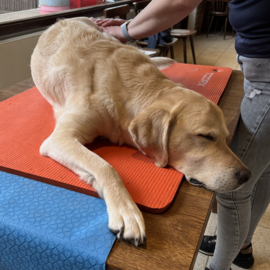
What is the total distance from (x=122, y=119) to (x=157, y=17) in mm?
693

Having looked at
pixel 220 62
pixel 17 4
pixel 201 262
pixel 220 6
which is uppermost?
pixel 220 6

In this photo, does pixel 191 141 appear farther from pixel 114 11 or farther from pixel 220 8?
pixel 220 8

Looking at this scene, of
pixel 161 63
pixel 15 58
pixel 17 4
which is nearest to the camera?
pixel 161 63

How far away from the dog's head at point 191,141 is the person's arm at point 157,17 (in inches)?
24.1

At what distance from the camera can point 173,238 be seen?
76cm

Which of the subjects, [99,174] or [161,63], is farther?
[161,63]

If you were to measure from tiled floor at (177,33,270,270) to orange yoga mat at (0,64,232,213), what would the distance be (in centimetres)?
102

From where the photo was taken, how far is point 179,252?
28.4 inches

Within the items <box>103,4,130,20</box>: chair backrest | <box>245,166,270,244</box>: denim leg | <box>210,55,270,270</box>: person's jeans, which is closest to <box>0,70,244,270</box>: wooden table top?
<box>210,55,270,270</box>: person's jeans

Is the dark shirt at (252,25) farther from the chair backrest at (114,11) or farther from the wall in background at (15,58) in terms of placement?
the chair backrest at (114,11)

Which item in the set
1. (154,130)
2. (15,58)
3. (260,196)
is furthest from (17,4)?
(260,196)

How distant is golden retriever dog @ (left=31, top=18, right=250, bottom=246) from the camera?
96 cm

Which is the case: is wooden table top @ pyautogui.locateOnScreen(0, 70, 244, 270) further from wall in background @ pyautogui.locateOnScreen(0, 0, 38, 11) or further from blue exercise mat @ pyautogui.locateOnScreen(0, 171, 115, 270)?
wall in background @ pyautogui.locateOnScreen(0, 0, 38, 11)

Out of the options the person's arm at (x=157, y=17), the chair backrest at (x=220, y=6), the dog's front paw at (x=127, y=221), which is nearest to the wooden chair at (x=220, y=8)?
the chair backrest at (x=220, y=6)
